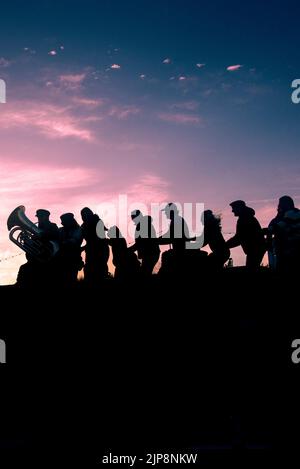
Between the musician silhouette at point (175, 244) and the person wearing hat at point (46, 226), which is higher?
the person wearing hat at point (46, 226)

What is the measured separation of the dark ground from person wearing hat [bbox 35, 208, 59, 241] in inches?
49.5

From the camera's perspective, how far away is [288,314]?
7879 millimetres

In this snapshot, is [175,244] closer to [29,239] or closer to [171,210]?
[171,210]

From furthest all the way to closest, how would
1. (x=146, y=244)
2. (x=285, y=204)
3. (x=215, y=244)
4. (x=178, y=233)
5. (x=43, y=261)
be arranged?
(x=43, y=261)
(x=146, y=244)
(x=215, y=244)
(x=178, y=233)
(x=285, y=204)

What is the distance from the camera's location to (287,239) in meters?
7.27

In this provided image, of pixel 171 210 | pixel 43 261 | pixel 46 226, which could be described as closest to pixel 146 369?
pixel 43 261

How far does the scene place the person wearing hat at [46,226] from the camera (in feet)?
28.6

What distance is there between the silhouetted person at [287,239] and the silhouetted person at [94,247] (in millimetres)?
3154

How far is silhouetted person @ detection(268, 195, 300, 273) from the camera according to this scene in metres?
7.25

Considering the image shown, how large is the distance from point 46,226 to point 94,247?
1.18m

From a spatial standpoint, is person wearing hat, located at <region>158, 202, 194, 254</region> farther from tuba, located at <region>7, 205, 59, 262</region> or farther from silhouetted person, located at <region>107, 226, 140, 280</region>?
tuba, located at <region>7, 205, 59, 262</region>

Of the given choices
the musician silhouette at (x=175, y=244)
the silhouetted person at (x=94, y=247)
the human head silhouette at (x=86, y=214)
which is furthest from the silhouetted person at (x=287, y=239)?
the human head silhouette at (x=86, y=214)

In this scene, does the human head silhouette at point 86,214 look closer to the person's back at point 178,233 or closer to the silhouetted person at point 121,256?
the silhouetted person at point 121,256

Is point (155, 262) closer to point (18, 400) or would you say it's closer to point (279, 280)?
point (279, 280)
